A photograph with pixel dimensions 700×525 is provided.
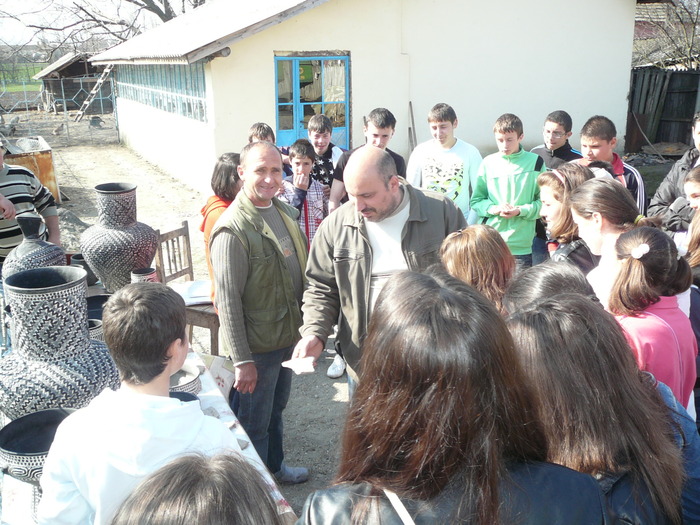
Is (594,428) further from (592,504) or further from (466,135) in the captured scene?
(466,135)

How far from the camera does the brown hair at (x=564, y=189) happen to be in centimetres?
325

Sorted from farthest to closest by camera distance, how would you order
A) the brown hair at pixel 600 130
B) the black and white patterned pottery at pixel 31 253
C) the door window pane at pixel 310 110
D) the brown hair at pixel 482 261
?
the door window pane at pixel 310 110
the brown hair at pixel 600 130
the black and white patterned pottery at pixel 31 253
the brown hair at pixel 482 261

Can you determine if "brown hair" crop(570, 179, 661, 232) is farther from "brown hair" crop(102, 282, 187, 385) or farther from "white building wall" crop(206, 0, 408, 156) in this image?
"white building wall" crop(206, 0, 408, 156)

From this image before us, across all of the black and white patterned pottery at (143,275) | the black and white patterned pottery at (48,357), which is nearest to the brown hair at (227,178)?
the black and white patterned pottery at (143,275)

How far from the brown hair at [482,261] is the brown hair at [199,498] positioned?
147cm

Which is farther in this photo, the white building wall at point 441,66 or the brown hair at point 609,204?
the white building wall at point 441,66

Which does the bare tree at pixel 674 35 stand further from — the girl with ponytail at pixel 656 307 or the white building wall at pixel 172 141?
the girl with ponytail at pixel 656 307

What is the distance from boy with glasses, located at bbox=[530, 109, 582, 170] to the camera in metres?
4.62

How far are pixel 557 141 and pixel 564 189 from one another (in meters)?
1.56

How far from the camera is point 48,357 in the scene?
2287 millimetres

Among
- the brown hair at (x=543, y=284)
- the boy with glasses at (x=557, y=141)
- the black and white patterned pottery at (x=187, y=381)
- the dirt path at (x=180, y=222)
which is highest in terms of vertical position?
the boy with glasses at (x=557, y=141)

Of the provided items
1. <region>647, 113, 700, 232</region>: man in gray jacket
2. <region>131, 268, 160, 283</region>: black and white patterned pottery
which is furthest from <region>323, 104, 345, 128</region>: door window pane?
<region>131, 268, 160, 283</region>: black and white patterned pottery

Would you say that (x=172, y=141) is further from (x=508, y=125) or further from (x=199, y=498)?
(x=199, y=498)

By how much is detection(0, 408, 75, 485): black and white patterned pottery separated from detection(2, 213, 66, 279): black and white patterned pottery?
3.67 ft
